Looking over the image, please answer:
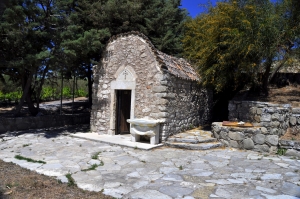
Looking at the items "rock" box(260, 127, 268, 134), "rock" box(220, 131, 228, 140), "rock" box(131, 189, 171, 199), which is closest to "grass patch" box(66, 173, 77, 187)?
"rock" box(131, 189, 171, 199)

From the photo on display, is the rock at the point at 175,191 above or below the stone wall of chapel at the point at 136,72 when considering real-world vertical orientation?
below

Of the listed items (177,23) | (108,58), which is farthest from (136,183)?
(177,23)

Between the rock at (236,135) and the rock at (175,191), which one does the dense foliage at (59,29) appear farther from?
the rock at (175,191)

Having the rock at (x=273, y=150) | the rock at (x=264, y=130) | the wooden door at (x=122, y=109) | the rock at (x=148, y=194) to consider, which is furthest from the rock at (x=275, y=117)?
the wooden door at (x=122, y=109)

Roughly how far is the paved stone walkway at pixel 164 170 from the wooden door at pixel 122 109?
5.66 ft

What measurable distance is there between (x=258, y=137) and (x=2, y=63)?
884 cm

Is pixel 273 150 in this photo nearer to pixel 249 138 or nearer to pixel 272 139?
pixel 272 139

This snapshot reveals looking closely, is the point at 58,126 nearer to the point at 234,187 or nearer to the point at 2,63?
the point at 2,63

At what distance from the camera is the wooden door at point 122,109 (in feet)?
32.9

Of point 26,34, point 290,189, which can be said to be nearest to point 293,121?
point 290,189

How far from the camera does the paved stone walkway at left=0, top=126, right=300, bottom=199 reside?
4.49 m

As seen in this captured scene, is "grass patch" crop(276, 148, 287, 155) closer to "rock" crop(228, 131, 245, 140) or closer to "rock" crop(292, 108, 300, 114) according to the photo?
"rock" crop(228, 131, 245, 140)

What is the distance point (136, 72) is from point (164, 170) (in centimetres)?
450

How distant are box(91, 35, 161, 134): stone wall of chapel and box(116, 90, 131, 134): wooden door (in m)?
0.39
